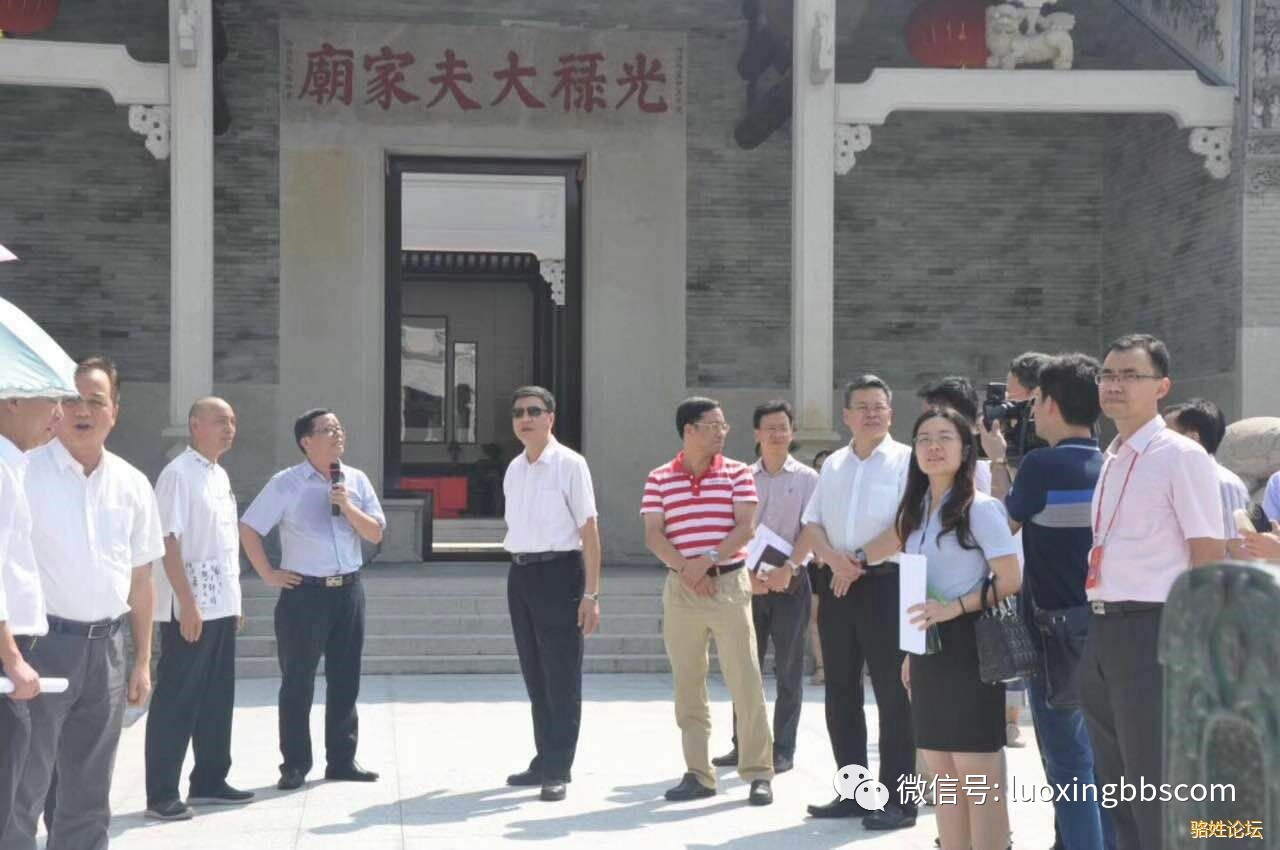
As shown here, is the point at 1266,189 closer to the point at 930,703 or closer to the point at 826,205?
the point at 826,205

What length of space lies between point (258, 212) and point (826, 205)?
4.58m

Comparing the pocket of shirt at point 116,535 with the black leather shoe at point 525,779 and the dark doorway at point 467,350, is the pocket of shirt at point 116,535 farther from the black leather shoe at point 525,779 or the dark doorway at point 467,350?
the dark doorway at point 467,350

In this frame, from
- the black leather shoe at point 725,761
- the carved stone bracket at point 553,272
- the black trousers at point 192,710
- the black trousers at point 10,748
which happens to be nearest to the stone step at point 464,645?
the black leather shoe at point 725,761

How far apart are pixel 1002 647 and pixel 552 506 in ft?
8.56

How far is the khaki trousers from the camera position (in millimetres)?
6484

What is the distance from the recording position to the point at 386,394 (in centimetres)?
1345

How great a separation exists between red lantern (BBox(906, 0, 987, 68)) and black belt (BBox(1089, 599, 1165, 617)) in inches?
341

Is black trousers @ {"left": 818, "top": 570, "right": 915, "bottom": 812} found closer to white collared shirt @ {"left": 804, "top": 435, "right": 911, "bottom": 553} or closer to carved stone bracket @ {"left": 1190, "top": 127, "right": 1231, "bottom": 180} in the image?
white collared shirt @ {"left": 804, "top": 435, "right": 911, "bottom": 553}

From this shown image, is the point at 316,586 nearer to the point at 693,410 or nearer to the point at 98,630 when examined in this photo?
the point at 693,410

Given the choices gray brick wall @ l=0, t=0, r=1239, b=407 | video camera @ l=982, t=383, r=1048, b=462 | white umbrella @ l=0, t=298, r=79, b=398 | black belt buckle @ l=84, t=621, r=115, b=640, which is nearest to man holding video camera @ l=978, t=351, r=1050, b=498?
video camera @ l=982, t=383, r=1048, b=462

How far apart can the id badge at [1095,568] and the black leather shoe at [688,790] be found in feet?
8.27

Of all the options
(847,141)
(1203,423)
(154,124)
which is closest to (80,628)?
(1203,423)

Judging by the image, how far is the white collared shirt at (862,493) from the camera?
6.16 metres

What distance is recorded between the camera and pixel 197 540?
20.5 ft
